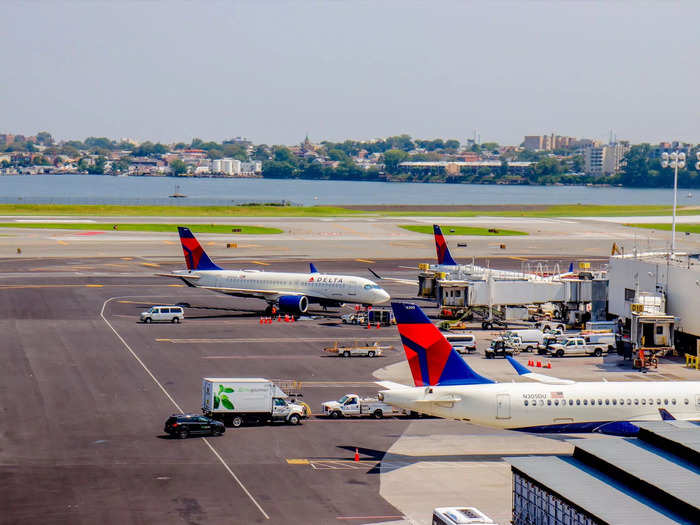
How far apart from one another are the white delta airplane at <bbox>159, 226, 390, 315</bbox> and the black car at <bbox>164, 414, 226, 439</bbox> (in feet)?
132

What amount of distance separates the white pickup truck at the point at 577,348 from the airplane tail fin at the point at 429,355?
106 ft

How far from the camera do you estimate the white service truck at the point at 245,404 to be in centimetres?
5172

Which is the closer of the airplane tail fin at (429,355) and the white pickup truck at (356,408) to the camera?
the airplane tail fin at (429,355)

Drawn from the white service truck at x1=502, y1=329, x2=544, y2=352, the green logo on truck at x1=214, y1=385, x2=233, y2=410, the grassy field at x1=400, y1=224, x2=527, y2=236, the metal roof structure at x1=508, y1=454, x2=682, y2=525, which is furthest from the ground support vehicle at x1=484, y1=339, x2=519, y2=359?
the grassy field at x1=400, y1=224, x2=527, y2=236

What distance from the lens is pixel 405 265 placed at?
135 m

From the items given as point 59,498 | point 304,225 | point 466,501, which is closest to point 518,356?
point 466,501

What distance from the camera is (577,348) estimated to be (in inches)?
2987

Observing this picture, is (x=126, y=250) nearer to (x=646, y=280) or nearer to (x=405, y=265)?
(x=405, y=265)

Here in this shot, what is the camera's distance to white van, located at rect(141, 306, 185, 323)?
3433 inches

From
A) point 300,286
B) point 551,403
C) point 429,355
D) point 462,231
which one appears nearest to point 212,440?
point 429,355

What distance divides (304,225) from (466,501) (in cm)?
15840

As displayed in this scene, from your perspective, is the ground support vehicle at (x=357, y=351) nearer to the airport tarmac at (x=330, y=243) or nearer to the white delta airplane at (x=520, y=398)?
the white delta airplane at (x=520, y=398)

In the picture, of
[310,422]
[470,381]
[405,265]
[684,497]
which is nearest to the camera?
[684,497]

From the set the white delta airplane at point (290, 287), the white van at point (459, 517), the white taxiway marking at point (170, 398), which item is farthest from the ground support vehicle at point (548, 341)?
the white van at point (459, 517)
